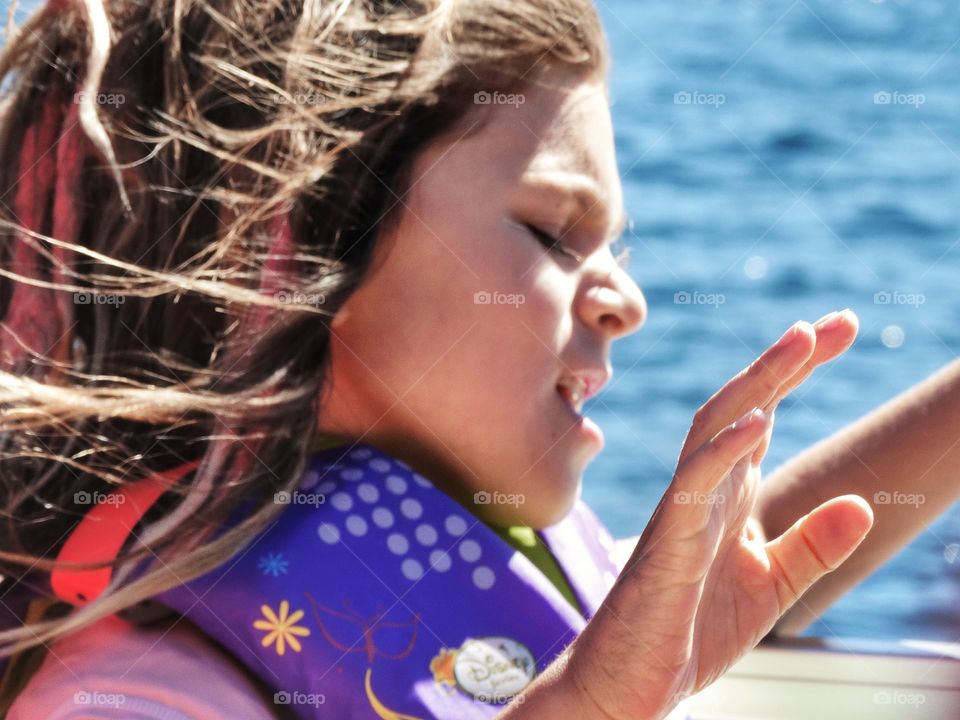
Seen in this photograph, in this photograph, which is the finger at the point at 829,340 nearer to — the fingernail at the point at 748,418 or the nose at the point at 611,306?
the fingernail at the point at 748,418

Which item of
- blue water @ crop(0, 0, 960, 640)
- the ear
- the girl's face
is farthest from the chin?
blue water @ crop(0, 0, 960, 640)

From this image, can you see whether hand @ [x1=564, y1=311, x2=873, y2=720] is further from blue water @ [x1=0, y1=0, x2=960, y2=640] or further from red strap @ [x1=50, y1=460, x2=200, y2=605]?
blue water @ [x1=0, y1=0, x2=960, y2=640]

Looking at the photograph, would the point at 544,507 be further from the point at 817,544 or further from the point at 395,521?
the point at 817,544

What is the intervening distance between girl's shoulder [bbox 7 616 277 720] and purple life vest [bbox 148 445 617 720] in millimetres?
26

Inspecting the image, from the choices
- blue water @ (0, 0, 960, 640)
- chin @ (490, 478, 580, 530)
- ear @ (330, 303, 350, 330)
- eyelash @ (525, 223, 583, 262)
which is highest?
eyelash @ (525, 223, 583, 262)

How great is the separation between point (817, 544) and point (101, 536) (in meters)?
0.73

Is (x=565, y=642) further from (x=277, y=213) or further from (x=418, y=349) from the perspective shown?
(x=277, y=213)

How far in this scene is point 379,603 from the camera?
136 cm

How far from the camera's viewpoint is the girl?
4.40ft

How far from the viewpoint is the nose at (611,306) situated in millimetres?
1469

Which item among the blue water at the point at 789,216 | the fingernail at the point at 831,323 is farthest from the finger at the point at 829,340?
the blue water at the point at 789,216

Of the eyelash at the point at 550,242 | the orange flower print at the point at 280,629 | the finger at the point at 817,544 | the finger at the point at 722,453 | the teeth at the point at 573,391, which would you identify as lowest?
the orange flower print at the point at 280,629

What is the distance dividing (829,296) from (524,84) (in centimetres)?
375

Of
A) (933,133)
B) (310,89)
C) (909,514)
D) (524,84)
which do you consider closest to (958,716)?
(909,514)
